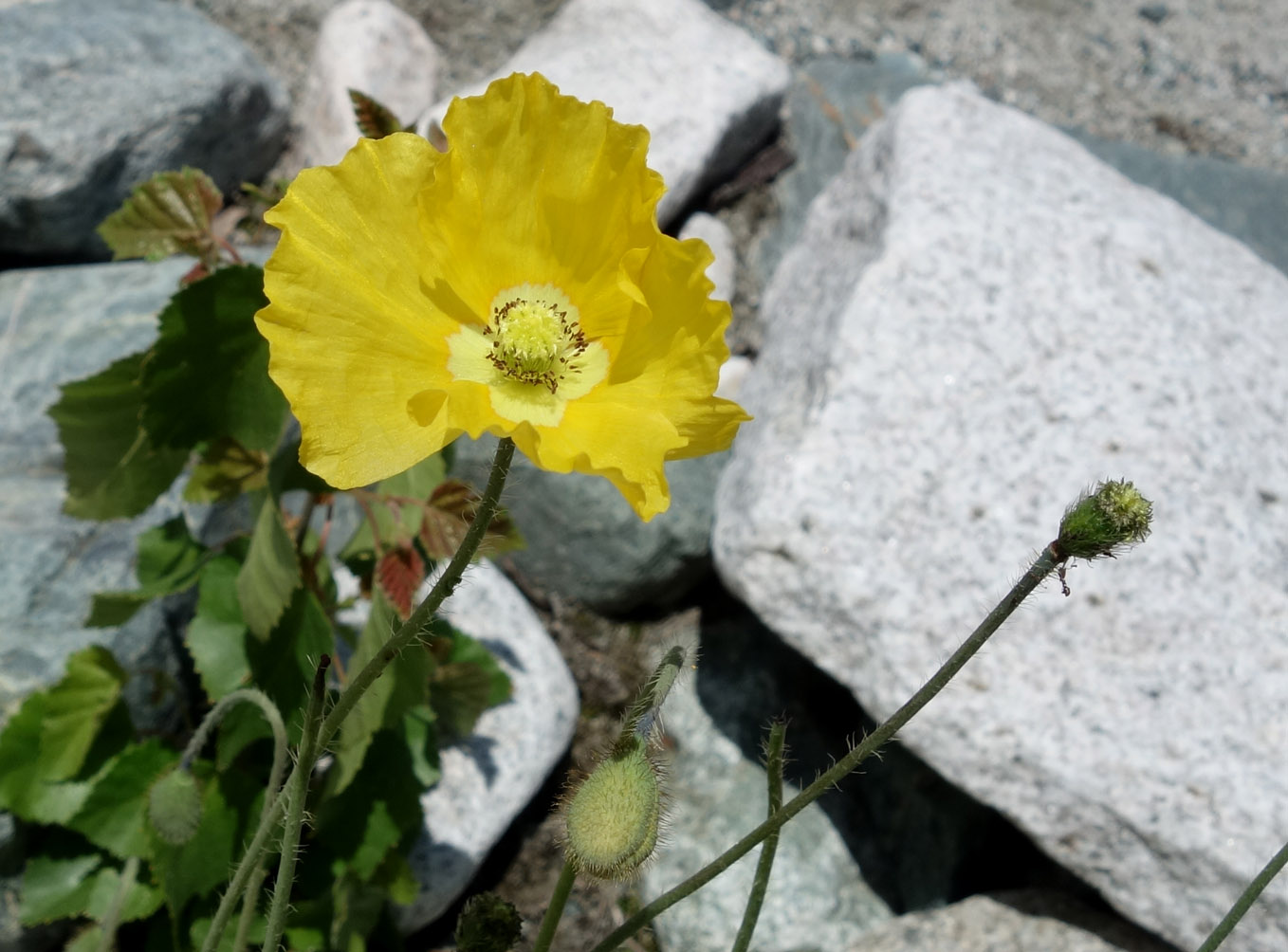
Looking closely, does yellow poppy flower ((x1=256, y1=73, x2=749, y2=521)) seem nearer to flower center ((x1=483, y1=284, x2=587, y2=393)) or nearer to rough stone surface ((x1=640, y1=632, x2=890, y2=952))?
flower center ((x1=483, y1=284, x2=587, y2=393))

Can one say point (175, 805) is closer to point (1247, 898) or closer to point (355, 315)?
point (355, 315)

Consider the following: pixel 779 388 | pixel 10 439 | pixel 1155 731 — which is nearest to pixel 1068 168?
pixel 779 388

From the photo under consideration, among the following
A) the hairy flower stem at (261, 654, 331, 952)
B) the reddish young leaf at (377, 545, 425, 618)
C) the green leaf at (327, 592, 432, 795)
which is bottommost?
the green leaf at (327, 592, 432, 795)

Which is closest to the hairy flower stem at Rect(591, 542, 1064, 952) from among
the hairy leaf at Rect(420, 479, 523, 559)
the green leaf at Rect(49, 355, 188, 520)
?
the hairy leaf at Rect(420, 479, 523, 559)

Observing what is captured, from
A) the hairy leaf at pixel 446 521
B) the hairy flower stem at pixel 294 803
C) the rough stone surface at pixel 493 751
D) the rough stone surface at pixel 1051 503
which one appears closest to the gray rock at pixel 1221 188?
the rough stone surface at pixel 1051 503

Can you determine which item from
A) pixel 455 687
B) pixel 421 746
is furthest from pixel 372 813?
pixel 455 687

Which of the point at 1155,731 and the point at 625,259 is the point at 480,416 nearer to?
the point at 625,259
